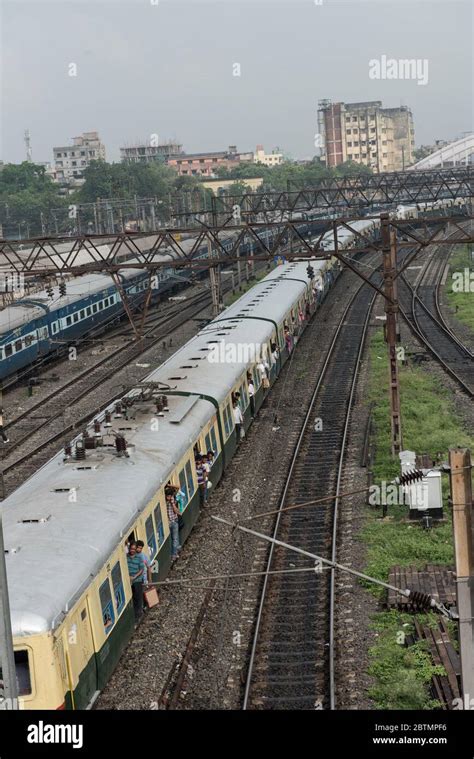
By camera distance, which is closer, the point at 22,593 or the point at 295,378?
the point at 22,593

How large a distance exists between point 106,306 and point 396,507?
86.8 feet

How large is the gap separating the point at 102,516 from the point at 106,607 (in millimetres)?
1225

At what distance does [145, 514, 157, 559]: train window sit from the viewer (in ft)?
47.7

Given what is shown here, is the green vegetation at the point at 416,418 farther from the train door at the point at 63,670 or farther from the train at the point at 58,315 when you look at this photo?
the train door at the point at 63,670

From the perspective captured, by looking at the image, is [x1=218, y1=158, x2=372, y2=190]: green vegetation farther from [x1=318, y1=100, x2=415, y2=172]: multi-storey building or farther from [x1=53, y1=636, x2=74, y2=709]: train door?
[x1=53, y1=636, x2=74, y2=709]: train door

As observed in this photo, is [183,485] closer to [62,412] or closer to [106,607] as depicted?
[106,607]

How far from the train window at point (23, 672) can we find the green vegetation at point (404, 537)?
435 centimetres

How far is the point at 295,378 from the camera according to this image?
33.3 metres

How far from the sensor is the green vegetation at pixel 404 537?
1262cm

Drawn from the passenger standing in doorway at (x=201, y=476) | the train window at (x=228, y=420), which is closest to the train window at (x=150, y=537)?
the passenger standing in doorway at (x=201, y=476)

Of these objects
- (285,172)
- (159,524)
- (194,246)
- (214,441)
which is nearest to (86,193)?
(285,172)

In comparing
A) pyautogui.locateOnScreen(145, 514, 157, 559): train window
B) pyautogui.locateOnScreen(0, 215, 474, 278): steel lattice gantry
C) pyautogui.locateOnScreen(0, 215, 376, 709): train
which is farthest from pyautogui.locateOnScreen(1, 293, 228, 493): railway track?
pyautogui.locateOnScreen(145, 514, 157, 559): train window

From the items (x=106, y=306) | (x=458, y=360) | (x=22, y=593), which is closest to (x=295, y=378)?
(x=458, y=360)
